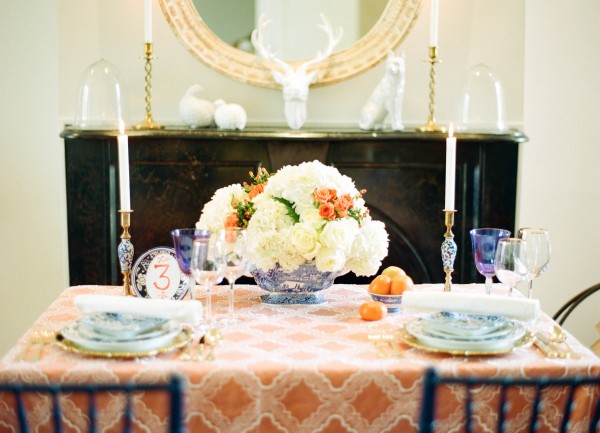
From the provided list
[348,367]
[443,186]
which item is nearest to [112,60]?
[443,186]

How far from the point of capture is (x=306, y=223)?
1915 mm

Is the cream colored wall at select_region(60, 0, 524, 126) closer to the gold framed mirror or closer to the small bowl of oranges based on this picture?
the gold framed mirror

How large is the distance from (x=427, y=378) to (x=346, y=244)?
0.81m

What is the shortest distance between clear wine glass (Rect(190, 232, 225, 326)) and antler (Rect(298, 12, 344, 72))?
166cm

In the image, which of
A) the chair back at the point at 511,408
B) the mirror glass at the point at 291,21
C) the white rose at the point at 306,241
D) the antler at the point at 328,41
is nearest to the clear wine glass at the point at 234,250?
the white rose at the point at 306,241

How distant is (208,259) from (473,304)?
23.5 inches

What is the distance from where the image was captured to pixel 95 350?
5.30 ft

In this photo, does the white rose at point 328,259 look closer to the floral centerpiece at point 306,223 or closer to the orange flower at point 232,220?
the floral centerpiece at point 306,223

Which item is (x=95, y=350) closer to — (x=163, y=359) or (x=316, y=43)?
(x=163, y=359)

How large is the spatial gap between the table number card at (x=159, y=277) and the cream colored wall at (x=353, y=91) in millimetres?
1483

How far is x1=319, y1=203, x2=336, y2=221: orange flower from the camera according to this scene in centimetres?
190

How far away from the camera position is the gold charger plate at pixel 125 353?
1.60 m

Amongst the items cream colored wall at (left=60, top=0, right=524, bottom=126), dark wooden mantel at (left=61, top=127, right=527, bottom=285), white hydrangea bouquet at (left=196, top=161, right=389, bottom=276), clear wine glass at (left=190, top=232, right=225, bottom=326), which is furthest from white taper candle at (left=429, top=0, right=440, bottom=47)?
clear wine glass at (left=190, top=232, right=225, bottom=326)

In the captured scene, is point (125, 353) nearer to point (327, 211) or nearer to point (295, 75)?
point (327, 211)
